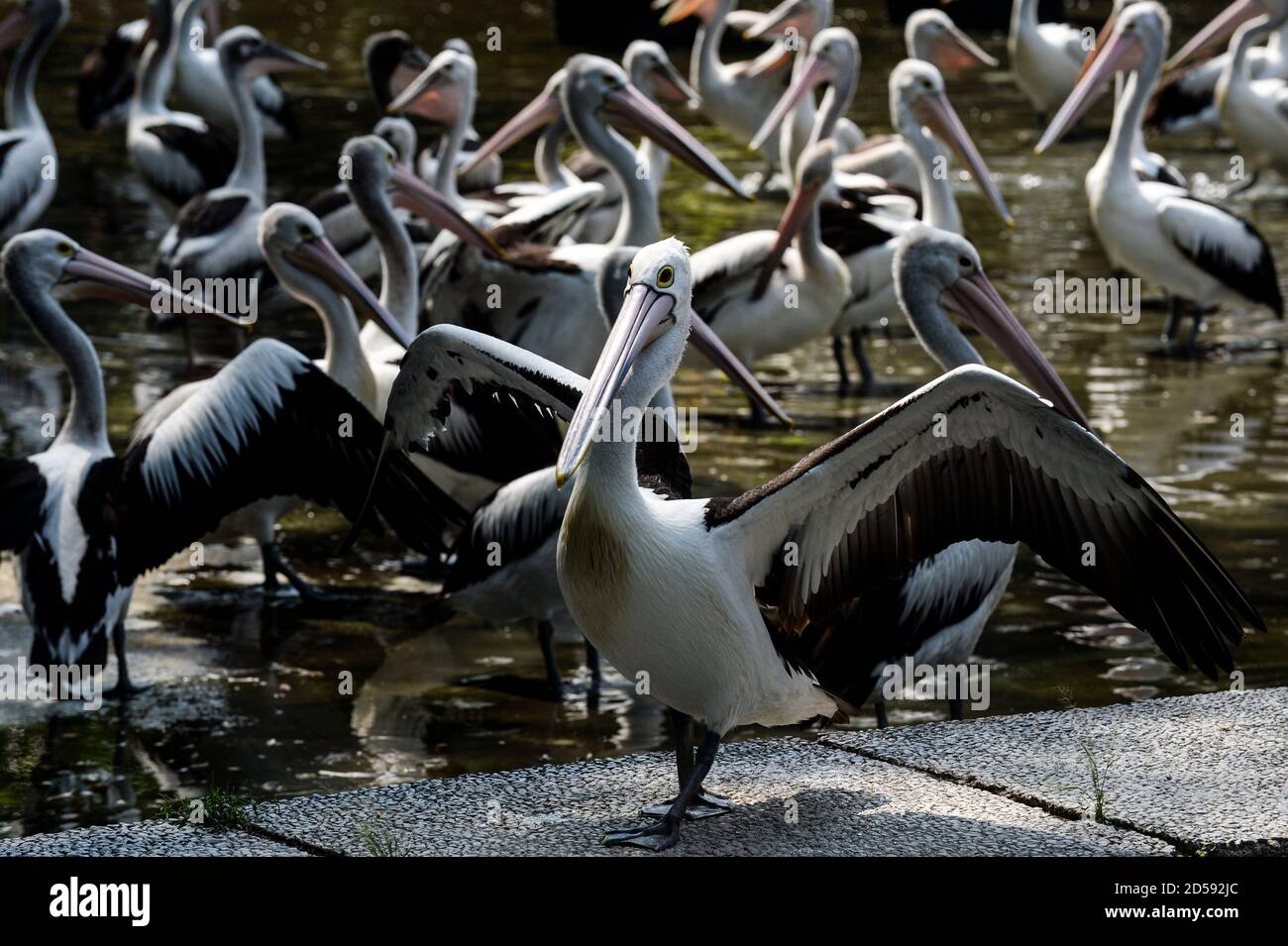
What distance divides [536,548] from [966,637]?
1415 millimetres

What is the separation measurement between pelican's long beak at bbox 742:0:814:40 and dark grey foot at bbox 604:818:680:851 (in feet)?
37.7

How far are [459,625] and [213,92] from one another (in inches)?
389

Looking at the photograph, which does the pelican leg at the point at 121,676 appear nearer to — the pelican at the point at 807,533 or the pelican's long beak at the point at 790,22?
the pelican at the point at 807,533

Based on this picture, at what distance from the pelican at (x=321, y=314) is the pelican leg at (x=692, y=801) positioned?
2944 mm

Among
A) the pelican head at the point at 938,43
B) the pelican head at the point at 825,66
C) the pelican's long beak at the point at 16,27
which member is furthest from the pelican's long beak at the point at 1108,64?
the pelican's long beak at the point at 16,27

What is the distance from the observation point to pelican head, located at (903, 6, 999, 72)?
13.9 meters

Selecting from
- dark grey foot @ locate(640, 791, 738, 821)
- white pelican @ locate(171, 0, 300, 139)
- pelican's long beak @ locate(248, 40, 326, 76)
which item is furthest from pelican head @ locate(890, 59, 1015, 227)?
dark grey foot @ locate(640, 791, 738, 821)

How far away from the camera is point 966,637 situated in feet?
18.2

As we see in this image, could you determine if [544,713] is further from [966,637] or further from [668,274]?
[668,274]

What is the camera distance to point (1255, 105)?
14.0 m

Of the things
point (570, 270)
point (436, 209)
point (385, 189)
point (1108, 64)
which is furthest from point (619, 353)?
point (1108, 64)

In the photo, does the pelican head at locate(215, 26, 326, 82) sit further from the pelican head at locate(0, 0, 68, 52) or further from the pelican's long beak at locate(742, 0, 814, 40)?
the pelican's long beak at locate(742, 0, 814, 40)

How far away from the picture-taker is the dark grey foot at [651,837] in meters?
3.90
